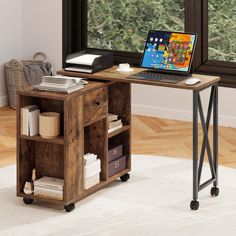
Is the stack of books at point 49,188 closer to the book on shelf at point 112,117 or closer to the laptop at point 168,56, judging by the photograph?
the book on shelf at point 112,117

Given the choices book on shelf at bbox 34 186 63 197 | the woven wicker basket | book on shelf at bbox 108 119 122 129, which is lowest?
book on shelf at bbox 34 186 63 197

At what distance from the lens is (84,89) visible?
471 cm

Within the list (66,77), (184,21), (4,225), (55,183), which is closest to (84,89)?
(66,77)

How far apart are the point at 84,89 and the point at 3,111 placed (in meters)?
2.62

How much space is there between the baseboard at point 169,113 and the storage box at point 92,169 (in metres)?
2.03

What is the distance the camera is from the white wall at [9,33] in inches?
284

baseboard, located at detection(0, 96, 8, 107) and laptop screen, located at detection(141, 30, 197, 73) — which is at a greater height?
laptop screen, located at detection(141, 30, 197, 73)

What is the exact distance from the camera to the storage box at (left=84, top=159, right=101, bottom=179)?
4.86m

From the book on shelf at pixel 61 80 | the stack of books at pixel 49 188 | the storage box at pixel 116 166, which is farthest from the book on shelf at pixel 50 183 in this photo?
the book on shelf at pixel 61 80

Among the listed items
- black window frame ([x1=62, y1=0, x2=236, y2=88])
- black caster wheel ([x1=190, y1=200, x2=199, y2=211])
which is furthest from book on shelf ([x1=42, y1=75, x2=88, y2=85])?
black window frame ([x1=62, y1=0, x2=236, y2=88])

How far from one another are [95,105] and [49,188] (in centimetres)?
59

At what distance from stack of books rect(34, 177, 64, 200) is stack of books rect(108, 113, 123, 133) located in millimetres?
547

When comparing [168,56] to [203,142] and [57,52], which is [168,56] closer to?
[203,142]

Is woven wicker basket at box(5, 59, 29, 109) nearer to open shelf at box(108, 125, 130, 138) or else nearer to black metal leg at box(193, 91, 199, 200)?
open shelf at box(108, 125, 130, 138)
